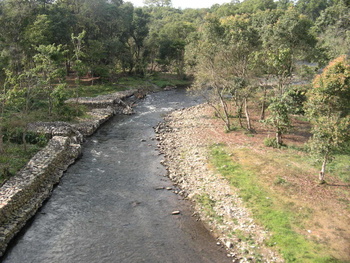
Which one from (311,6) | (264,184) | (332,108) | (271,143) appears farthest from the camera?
(311,6)

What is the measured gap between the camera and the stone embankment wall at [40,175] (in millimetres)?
18919

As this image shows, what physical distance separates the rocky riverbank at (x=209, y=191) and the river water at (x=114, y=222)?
939mm

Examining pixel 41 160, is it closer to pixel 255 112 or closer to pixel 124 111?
pixel 124 111

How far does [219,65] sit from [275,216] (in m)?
21.7

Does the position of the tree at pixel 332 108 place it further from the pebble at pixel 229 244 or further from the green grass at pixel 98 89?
the green grass at pixel 98 89

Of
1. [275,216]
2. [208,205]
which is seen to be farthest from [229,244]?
[208,205]

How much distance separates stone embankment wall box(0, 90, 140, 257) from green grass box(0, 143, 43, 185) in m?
0.63

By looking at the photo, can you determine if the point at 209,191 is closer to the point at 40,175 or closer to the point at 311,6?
the point at 40,175

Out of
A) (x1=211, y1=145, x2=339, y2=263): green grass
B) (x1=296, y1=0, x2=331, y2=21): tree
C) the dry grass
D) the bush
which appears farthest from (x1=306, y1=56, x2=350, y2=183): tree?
(x1=296, y1=0, x2=331, y2=21): tree

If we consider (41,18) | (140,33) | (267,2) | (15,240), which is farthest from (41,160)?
(267,2)

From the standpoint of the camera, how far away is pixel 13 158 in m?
25.3

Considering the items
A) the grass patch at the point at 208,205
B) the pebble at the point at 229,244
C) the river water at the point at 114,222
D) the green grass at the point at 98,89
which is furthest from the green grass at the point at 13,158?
the green grass at the point at 98,89

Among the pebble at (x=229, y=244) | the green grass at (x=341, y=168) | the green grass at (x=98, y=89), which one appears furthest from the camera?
the green grass at (x=98, y=89)

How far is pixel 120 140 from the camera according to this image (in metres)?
36.2
